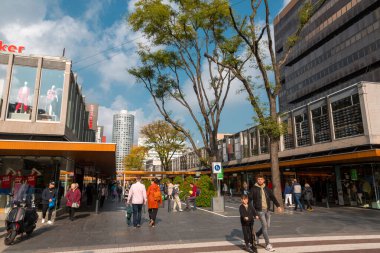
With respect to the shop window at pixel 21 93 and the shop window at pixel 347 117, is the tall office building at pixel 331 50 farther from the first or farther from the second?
the shop window at pixel 21 93

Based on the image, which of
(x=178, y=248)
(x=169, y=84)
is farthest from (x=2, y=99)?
(x=178, y=248)

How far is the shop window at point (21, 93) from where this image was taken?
19984mm

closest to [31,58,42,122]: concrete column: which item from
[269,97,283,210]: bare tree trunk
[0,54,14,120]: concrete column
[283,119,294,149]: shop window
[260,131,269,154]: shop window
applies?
[0,54,14,120]: concrete column

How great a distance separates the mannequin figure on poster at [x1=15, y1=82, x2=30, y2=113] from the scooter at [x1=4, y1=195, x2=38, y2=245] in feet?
42.4

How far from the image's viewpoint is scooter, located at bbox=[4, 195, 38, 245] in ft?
27.9

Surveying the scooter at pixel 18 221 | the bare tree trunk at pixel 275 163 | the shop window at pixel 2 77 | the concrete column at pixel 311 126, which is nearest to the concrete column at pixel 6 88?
the shop window at pixel 2 77

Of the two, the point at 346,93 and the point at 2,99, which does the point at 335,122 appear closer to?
the point at 346,93

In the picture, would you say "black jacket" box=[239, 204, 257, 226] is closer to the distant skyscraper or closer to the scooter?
the scooter

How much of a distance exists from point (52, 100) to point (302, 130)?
19.8 metres

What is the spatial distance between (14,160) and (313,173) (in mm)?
21011

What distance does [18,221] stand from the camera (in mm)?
8672

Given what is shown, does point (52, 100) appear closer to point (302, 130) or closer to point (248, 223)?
point (248, 223)

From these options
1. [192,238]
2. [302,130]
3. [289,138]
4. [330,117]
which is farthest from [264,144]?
[192,238]

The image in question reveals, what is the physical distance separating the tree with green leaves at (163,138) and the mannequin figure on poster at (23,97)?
31.5m
